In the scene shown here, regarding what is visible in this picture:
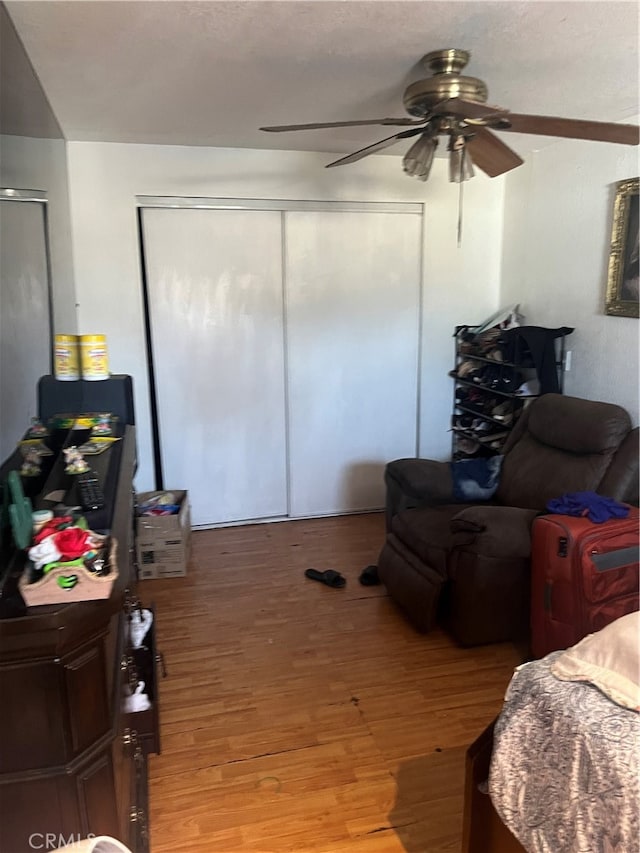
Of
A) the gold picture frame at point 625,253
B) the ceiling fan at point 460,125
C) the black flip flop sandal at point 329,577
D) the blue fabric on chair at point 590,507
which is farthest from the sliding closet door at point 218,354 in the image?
the blue fabric on chair at point 590,507

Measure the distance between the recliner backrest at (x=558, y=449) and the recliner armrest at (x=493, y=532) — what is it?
0.32 m

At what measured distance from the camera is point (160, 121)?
9.96ft

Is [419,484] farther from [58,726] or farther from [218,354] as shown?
[58,726]

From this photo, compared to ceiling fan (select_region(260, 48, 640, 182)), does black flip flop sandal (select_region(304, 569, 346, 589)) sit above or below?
below

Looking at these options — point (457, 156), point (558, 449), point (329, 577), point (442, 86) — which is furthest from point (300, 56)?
point (329, 577)

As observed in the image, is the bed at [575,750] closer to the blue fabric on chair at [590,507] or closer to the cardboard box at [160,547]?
the blue fabric on chair at [590,507]

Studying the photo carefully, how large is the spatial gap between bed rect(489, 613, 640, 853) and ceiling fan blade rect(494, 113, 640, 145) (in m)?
1.43

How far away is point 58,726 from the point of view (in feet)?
3.69

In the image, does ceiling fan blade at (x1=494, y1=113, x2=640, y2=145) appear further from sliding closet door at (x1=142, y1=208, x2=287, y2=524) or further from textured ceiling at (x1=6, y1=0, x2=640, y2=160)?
sliding closet door at (x1=142, y1=208, x2=287, y2=524)

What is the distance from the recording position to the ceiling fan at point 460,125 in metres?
1.95

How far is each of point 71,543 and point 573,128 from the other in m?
1.83

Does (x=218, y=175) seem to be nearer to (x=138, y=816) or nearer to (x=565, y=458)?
(x=565, y=458)

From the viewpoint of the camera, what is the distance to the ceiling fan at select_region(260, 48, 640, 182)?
6.40 ft
